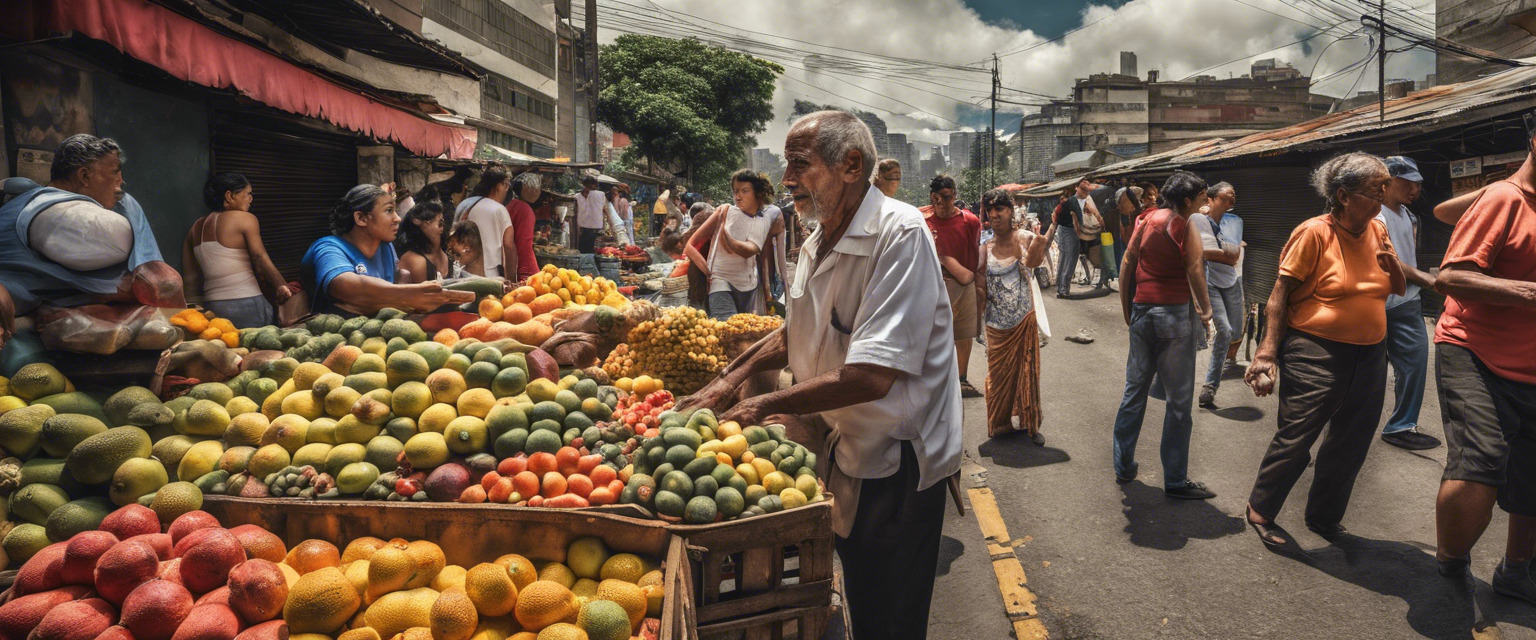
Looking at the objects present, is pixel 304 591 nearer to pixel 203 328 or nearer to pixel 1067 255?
pixel 203 328

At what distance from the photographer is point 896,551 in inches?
97.1

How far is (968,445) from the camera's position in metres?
6.14

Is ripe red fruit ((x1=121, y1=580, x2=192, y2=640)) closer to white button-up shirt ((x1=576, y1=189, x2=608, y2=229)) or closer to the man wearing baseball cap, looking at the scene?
the man wearing baseball cap

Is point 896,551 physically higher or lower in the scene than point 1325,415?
lower

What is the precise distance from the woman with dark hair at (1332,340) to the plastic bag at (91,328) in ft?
16.1

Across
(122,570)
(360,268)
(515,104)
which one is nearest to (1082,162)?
(515,104)

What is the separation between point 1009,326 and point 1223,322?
7.12ft

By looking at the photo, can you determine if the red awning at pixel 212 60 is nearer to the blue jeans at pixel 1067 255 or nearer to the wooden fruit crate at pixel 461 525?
the wooden fruit crate at pixel 461 525

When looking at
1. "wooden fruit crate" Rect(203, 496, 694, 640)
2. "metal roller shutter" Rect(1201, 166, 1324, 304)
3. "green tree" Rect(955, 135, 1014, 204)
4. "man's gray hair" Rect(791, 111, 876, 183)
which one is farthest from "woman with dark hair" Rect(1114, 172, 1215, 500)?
"green tree" Rect(955, 135, 1014, 204)

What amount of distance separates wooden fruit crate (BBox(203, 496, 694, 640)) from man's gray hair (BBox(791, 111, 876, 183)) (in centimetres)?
119

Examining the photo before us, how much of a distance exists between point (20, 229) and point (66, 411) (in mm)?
1328

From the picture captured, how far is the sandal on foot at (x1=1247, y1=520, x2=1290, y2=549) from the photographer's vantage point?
13.3ft

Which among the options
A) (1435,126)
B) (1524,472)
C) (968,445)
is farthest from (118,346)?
(1435,126)

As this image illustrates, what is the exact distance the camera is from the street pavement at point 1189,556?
3.44 metres
